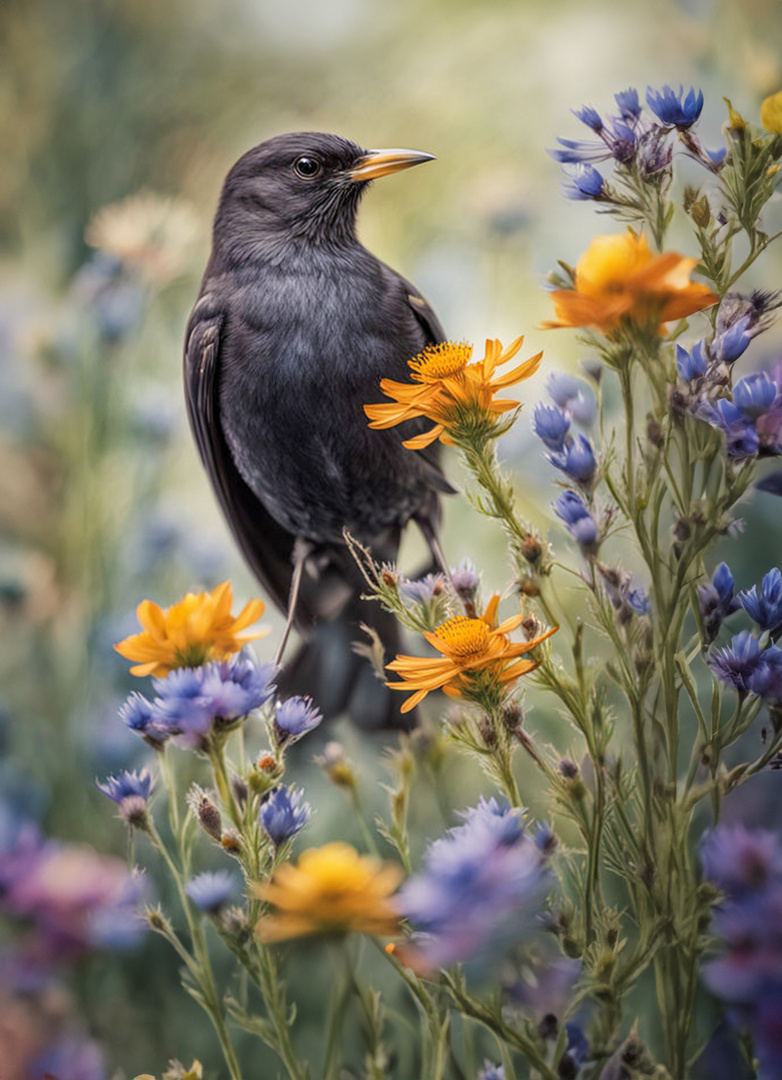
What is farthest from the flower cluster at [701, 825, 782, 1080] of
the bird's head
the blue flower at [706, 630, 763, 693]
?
the bird's head

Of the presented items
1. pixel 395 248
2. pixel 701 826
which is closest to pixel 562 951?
pixel 701 826

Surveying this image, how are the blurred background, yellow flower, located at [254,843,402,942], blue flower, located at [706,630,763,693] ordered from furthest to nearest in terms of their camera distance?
the blurred background → blue flower, located at [706,630,763,693] → yellow flower, located at [254,843,402,942]

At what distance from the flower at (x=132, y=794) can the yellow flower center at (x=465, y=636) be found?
0.80 feet

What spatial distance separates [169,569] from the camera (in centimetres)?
95

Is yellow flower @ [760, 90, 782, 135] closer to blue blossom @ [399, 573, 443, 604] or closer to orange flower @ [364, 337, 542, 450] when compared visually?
orange flower @ [364, 337, 542, 450]

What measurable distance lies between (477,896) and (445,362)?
1.13 ft

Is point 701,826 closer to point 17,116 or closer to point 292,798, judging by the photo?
point 292,798

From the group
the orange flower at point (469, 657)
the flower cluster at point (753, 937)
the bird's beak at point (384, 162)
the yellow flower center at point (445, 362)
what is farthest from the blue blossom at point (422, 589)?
the bird's beak at point (384, 162)

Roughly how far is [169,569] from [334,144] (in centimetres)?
40

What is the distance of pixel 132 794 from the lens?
74 centimetres

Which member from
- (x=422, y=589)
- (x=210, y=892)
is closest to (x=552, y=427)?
(x=422, y=589)

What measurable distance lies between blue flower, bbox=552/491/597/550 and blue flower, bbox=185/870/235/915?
0.34 meters

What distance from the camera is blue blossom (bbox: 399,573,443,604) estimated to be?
0.73m

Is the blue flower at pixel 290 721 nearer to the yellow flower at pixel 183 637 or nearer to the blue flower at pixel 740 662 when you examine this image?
the yellow flower at pixel 183 637
